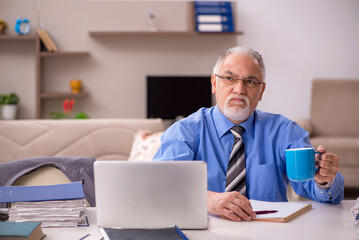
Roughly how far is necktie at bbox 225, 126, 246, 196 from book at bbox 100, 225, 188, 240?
0.59 m

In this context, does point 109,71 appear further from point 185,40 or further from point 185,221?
point 185,221

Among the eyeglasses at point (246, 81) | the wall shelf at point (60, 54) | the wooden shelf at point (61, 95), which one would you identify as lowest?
the wooden shelf at point (61, 95)

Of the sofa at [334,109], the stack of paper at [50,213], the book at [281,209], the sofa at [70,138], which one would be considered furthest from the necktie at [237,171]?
the sofa at [334,109]

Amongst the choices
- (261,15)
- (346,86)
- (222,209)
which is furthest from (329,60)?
(222,209)

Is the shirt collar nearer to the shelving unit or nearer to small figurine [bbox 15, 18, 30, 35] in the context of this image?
the shelving unit

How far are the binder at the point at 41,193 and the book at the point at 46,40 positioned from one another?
4003 mm

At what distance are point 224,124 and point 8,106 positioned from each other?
3.76m

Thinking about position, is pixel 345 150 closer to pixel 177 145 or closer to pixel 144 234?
pixel 177 145

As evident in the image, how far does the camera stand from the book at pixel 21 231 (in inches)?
40.4

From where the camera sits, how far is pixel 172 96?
5.27m

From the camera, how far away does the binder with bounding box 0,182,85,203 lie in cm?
123

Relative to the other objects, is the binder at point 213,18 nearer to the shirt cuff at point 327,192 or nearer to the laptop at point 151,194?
the shirt cuff at point 327,192

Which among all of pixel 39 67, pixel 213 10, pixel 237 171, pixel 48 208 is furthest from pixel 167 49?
pixel 48 208

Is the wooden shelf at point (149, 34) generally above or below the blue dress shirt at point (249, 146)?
above
